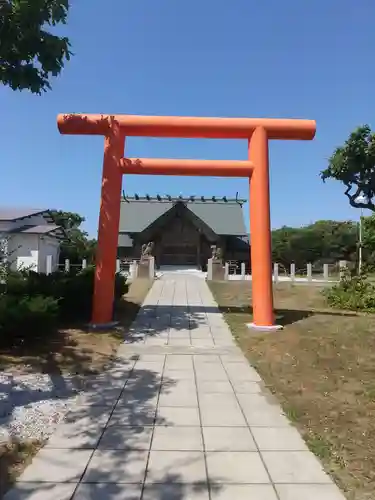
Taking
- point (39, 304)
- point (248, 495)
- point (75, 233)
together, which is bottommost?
point (248, 495)

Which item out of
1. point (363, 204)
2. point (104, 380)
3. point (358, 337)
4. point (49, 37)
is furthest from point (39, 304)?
point (363, 204)

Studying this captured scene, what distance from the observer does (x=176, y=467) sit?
3.44 m

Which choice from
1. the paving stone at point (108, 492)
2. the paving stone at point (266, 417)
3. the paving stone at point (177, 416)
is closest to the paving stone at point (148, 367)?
the paving stone at point (177, 416)

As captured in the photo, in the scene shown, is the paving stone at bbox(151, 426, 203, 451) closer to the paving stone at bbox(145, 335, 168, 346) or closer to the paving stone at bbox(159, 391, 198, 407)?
the paving stone at bbox(159, 391, 198, 407)

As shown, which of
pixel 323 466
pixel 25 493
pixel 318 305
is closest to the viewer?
pixel 25 493

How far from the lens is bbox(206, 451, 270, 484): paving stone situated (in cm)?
328

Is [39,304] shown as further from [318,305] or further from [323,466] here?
[318,305]

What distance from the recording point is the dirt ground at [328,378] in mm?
3664

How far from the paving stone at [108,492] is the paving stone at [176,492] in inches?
3.3

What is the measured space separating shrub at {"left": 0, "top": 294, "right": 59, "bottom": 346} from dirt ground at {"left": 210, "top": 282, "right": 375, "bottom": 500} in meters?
3.87

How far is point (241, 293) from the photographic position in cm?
1572

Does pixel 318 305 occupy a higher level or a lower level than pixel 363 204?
lower

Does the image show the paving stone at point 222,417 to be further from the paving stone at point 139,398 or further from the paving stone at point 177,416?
the paving stone at point 139,398

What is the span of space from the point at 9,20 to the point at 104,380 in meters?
5.52
